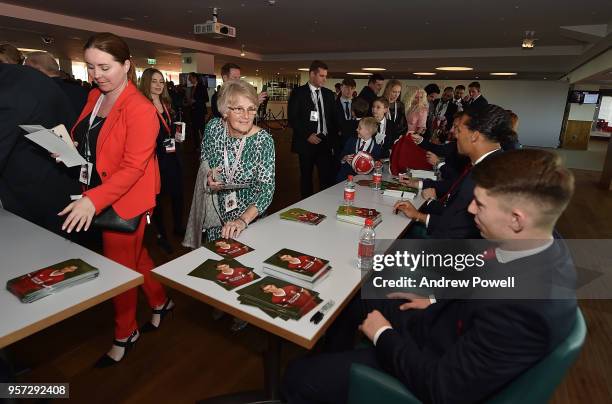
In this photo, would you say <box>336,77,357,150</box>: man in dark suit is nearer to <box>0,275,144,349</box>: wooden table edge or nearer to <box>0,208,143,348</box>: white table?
<box>0,208,143,348</box>: white table

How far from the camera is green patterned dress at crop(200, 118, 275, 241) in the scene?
82.1 inches

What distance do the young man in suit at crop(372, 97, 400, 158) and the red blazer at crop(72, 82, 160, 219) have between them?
8.78 feet

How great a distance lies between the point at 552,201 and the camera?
99 cm

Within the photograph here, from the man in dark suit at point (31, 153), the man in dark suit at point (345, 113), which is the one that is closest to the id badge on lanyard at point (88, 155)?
the man in dark suit at point (31, 153)

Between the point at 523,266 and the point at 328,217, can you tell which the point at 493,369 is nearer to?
the point at 523,266

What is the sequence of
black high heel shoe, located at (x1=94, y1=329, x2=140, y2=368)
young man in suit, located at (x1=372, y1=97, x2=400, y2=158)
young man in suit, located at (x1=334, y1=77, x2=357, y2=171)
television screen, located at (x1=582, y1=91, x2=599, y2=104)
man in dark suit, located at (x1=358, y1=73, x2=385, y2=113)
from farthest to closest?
television screen, located at (x1=582, y1=91, x2=599, y2=104)
man in dark suit, located at (x1=358, y1=73, x2=385, y2=113)
young man in suit, located at (x1=334, y1=77, x2=357, y2=171)
young man in suit, located at (x1=372, y1=97, x2=400, y2=158)
black high heel shoe, located at (x1=94, y1=329, x2=140, y2=368)

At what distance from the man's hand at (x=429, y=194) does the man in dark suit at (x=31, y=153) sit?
2.38 metres

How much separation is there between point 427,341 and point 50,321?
1286 mm

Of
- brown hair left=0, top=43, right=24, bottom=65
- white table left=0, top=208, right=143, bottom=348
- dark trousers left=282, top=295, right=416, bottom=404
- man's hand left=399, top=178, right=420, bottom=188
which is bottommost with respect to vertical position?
dark trousers left=282, top=295, right=416, bottom=404

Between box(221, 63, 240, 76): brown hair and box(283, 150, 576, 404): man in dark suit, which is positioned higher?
box(221, 63, 240, 76): brown hair

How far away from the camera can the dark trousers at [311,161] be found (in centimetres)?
461

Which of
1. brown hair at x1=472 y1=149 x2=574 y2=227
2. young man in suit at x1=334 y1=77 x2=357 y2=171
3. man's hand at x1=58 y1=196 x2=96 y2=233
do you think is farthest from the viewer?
young man in suit at x1=334 y1=77 x2=357 y2=171

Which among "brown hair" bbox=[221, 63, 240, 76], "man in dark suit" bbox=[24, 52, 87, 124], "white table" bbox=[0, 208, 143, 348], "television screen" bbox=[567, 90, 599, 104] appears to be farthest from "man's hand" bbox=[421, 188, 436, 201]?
"television screen" bbox=[567, 90, 599, 104]

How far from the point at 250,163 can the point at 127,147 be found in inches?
25.5
